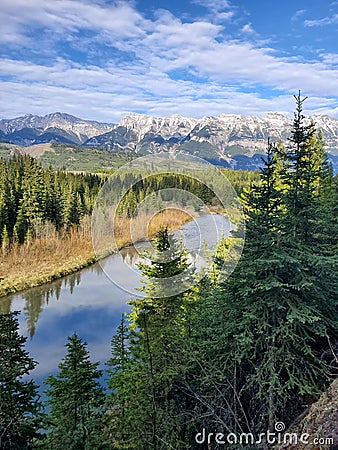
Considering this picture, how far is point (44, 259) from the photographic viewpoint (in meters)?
30.2

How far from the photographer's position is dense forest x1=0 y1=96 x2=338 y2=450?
527cm

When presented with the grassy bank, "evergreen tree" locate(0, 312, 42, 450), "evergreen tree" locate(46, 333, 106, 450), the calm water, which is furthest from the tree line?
"evergreen tree" locate(0, 312, 42, 450)

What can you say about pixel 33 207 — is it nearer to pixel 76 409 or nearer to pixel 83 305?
pixel 83 305

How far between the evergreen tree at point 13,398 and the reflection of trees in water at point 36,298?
40.9 ft

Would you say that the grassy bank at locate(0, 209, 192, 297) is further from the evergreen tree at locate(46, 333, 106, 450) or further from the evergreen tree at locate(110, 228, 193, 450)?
the evergreen tree at locate(110, 228, 193, 450)

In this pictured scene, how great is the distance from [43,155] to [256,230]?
189740 millimetres

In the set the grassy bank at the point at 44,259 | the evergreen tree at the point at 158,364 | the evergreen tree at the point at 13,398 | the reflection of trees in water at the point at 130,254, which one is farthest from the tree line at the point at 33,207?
the evergreen tree at the point at 158,364

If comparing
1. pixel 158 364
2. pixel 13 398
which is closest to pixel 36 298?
pixel 13 398

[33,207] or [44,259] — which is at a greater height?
[33,207]

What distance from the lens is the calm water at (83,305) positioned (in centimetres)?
623

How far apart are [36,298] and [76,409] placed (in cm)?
1827

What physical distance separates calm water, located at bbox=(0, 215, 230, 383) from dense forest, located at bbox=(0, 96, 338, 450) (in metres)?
0.64

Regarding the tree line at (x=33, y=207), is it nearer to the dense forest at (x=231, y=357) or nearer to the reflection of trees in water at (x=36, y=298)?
the reflection of trees in water at (x=36, y=298)

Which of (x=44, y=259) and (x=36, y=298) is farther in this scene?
(x=44, y=259)
